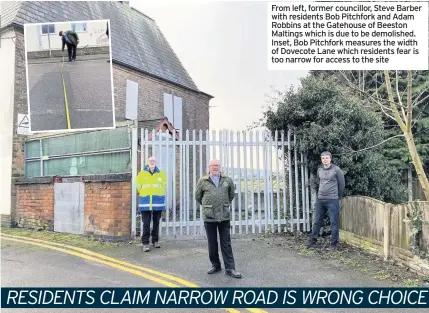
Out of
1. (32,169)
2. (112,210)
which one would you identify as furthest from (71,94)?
(112,210)

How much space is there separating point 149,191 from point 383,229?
4136mm

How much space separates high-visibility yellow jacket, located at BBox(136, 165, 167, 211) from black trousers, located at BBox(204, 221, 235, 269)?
5.69 feet

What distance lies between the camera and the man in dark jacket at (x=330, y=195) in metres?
7.08

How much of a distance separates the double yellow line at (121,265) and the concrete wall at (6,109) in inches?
146

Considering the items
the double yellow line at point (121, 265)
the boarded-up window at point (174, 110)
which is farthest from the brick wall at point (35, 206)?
the boarded-up window at point (174, 110)

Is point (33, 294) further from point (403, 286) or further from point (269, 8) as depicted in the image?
point (269, 8)

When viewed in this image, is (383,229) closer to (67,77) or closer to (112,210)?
(112,210)

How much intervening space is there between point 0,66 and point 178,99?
8.99 meters

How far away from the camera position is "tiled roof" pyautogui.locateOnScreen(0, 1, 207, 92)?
1295 cm

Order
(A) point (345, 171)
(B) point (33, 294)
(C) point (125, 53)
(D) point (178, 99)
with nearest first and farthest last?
(B) point (33, 294) → (A) point (345, 171) → (C) point (125, 53) → (D) point (178, 99)

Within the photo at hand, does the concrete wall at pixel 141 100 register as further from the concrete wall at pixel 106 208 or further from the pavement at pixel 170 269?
the pavement at pixel 170 269

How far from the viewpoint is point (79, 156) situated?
34.1 ft

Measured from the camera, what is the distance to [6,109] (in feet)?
38.4

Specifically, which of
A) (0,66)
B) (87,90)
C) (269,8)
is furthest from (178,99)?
(269,8)
